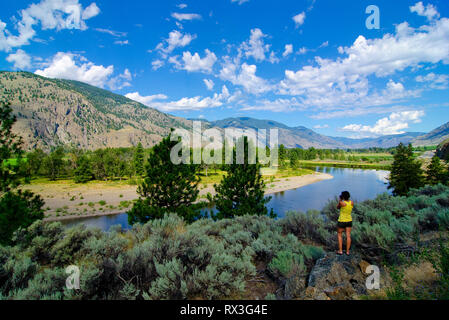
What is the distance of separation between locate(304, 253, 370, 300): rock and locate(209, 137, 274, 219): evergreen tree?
13.8 metres

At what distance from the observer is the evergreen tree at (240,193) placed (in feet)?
62.6

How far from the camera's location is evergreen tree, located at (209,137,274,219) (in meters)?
19.1

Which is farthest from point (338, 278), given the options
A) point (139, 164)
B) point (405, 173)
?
point (139, 164)

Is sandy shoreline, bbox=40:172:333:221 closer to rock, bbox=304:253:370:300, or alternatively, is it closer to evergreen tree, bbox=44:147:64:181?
evergreen tree, bbox=44:147:64:181

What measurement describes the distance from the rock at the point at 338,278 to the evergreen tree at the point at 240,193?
13795 mm

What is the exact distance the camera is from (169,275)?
4059 millimetres

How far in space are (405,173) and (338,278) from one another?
3656 centimetres

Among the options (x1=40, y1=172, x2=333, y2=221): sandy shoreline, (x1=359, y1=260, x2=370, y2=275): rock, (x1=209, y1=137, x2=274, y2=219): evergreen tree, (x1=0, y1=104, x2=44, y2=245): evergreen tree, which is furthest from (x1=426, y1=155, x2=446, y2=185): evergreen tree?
(x1=0, y1=104, x2=44, y2=245): evergreen tree

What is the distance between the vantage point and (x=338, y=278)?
4.46 meters

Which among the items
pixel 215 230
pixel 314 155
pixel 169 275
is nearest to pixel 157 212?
pixel 215 230

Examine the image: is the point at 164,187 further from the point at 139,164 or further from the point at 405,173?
the point at 139,164

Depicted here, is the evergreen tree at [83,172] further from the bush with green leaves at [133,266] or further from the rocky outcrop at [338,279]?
the rocky outcrop at [338,279]
